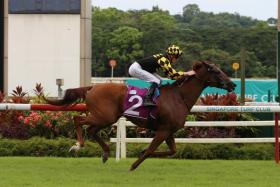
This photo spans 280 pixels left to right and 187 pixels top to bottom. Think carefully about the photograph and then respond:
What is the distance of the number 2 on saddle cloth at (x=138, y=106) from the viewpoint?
10.9m

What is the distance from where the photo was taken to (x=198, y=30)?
231 feet

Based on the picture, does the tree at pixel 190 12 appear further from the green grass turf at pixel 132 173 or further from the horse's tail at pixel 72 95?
the horse's tail at pixel 72 95

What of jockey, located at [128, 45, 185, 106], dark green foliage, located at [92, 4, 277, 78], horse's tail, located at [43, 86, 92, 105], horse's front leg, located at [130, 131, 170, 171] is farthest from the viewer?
dark green foliage, located at [92, 4, 277, 78]

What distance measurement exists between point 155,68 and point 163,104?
73 centimetres

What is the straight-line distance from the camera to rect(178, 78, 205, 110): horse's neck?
11102 millimetres

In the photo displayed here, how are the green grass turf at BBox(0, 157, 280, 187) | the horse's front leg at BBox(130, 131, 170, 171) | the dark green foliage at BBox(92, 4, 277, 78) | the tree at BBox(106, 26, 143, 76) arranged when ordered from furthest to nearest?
1. the tree at BBox(106, 26, 143, 76)
2. the dark green foliage at BBox(92, 4, 277, 78)
3. the horse's front leg at BBox(130, 131, 170, 171)
4. the green grass turf at BBox(0, 157, 280, 187)

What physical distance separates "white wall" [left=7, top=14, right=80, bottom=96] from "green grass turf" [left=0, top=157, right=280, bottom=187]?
28.0 feet

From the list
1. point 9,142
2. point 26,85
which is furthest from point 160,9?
point 9,142

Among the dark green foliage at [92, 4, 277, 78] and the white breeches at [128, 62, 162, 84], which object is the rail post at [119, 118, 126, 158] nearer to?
the white breeches at [128, 62, 162, 84]

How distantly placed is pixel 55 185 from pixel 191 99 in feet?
10.2

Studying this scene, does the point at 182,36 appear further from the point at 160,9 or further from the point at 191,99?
the point at 191,99

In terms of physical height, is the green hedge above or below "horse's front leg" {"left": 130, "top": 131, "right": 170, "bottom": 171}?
below

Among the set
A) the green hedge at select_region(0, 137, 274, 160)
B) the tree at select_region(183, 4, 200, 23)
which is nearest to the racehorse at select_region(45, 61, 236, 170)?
the green hedge at select_region(0, 137, 274, 160)

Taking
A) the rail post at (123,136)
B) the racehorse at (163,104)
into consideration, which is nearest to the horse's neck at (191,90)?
the racehorse at (163,104)
